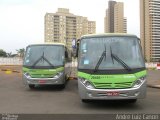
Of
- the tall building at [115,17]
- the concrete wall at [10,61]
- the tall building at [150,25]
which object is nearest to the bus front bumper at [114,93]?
the tall building at [115,17]

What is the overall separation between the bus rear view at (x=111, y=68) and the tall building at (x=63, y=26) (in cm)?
5676

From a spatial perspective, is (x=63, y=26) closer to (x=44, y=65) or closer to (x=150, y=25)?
(x=150, y=25)

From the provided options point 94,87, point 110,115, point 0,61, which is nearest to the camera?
point 110,115

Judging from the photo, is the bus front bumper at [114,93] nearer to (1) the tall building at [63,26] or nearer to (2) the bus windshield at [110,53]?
(2) the bus windshield at [110,53]

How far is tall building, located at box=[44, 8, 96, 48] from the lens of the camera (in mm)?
72062

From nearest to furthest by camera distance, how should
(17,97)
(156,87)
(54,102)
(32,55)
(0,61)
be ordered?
(54,102) < (17,97) < (32,55) < (156,87) < (0,61)

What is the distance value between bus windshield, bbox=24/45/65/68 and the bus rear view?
5.26 metres

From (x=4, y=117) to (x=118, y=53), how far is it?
15.0 ft

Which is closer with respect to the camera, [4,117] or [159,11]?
[4,117]

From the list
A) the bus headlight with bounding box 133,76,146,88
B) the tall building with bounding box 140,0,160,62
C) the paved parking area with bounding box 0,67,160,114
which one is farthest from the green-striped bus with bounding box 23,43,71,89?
the tall building with bounding box 140,0,160,62

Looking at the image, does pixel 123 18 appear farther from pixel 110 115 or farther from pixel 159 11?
pixel 110 115

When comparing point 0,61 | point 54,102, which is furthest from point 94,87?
point 0,61

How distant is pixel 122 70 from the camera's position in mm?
11883

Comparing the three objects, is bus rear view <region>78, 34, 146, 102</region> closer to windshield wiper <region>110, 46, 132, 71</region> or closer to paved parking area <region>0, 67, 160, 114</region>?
windshield wiper <region>110, 46, 132, 71</region>
